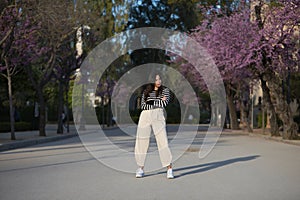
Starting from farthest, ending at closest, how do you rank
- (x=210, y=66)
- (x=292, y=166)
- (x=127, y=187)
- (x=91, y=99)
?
(x=91, y=99), (x=210, y=66), (x=292, y=166), (x=127, y=187)

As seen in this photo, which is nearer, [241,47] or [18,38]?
[18,38]

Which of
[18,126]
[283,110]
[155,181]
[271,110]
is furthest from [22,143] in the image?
[271,110]

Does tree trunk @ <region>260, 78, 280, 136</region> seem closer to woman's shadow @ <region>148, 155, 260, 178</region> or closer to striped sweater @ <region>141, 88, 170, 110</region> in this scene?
woman's shadow @ <region>148, 155, 260, 178</region>

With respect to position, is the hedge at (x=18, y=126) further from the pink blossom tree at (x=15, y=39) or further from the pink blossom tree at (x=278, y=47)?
the pink blossom tree at (x=278, y=47)

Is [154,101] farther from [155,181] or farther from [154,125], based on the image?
[155,181]

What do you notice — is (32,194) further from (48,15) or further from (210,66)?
(210,66)

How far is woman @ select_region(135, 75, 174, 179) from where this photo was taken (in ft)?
30.2

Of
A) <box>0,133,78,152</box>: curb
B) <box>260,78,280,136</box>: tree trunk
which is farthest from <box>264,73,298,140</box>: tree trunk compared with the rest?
<box>0,133,78,152</box>: curb

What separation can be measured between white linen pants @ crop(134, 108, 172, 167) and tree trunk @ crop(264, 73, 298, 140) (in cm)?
1585

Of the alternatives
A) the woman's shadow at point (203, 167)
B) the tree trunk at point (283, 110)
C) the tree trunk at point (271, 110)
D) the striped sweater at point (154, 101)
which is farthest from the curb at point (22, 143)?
the tree trunk at point (271, 110)

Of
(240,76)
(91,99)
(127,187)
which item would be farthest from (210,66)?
(91,99)

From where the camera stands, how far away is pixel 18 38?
832 inches

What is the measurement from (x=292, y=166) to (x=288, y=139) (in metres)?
12.3

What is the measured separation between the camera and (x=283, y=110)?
A: 2398 centimetres
